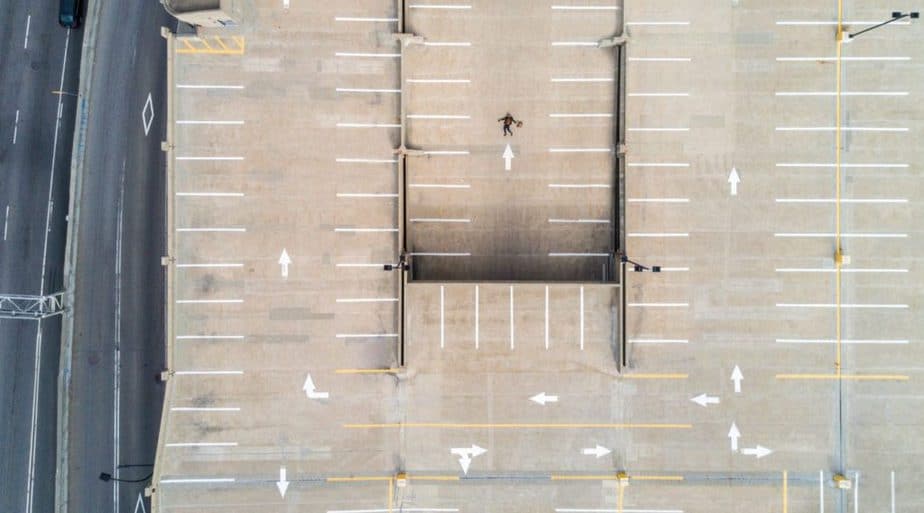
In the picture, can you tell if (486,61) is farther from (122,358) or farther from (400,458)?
(122,358)

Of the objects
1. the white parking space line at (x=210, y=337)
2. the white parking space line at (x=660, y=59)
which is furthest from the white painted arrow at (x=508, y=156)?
the white parking space line at (x=210, y=337)

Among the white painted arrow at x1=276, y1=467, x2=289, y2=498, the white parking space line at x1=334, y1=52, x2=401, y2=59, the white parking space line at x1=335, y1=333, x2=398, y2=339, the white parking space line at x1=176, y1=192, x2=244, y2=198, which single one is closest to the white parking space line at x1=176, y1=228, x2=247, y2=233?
the white parking space line at x1=176, y1=192, x2=244, y2=198

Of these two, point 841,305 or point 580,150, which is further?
point 580,150

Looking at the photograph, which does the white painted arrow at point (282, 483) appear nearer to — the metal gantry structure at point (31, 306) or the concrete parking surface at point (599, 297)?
the concrete parking surface at point (599, 297)

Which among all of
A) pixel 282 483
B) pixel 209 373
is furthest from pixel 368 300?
pixel 282 483

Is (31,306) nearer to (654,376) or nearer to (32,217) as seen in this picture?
(32,217)

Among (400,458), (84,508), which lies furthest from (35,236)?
(400,458)

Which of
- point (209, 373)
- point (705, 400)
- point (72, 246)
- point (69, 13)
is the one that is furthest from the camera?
point (69, 13)
